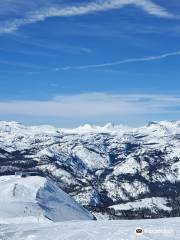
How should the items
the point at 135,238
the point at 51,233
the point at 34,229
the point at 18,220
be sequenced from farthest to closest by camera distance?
the point at 18,220 < the point at 34,229 < the point at 51,233 < the point at 135,238

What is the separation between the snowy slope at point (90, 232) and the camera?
10925 centimetres

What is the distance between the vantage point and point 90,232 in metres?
119

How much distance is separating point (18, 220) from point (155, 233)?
Answer: 9595 centimetres

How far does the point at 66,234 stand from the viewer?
387 ft

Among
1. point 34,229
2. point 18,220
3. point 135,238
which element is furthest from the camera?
point 18,220

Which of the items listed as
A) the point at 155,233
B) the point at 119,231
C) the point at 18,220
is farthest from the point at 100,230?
the point at 18,220

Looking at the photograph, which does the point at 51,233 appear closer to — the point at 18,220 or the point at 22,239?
the point at 22,239

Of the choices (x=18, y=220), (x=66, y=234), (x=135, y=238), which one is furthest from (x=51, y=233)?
(x=18, y=220)

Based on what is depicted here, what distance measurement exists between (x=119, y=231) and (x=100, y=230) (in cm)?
596

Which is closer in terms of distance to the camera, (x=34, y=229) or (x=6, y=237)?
(x=6, y=237)

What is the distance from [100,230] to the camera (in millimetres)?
120562

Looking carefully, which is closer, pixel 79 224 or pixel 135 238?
pixel 135 238

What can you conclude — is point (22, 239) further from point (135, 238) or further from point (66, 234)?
point (135, 238)

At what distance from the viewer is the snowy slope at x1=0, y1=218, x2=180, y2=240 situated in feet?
358
